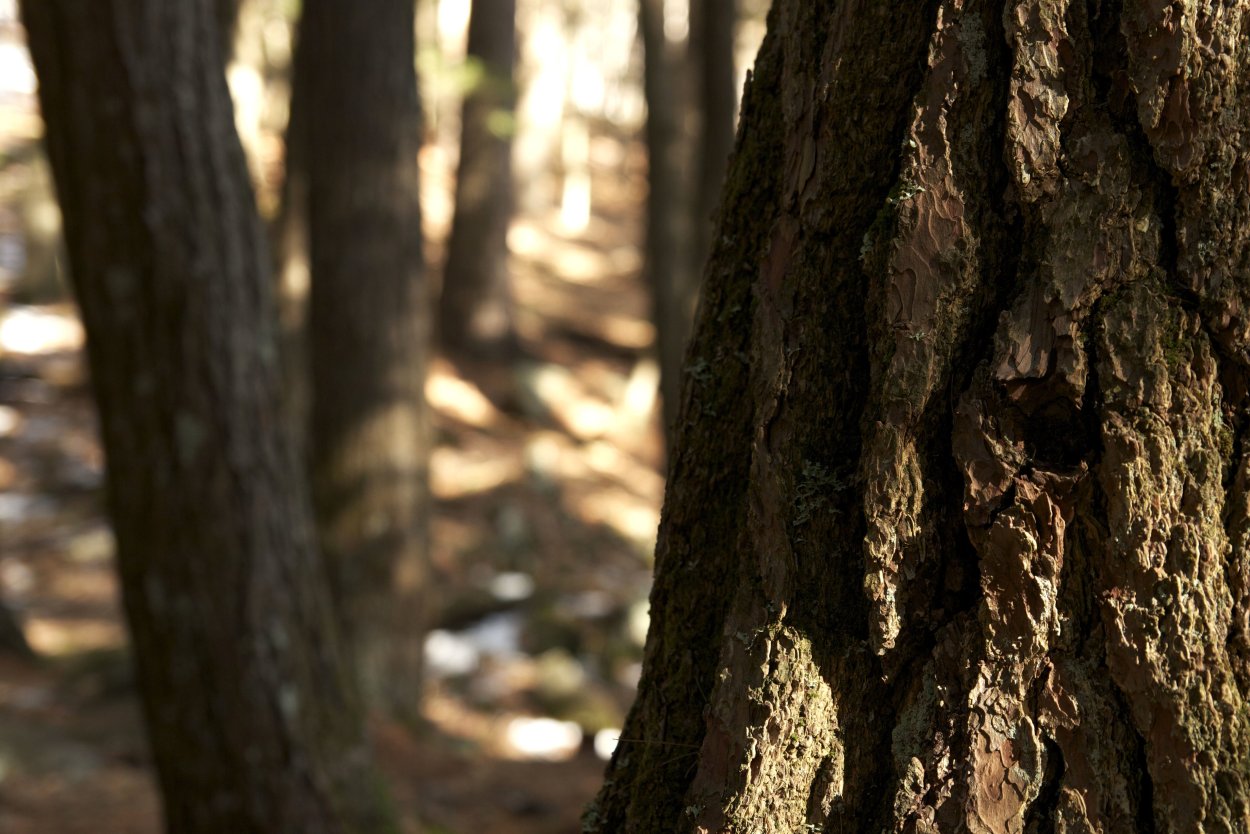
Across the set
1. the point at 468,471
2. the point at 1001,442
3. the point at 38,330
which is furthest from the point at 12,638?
the point at 1001,442

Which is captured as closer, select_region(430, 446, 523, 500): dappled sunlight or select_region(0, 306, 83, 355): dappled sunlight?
select_region(430, 446, 523, 500): dappled sunlight

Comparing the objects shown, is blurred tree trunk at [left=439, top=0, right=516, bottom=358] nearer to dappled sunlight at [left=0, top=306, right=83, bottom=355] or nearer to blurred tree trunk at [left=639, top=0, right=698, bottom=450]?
dappled sunlight at [left=0, top=306, right=83, bottom=355]

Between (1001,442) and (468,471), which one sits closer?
(1001,442)

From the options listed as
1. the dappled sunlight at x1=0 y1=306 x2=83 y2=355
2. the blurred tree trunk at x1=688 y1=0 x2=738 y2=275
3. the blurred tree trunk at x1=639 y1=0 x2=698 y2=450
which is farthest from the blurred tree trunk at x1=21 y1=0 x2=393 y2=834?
the dappled sunlight at x1=0 y1=306 x2=83 y2=355

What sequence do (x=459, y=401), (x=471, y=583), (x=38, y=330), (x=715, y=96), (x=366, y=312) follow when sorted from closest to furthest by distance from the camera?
1. (x=366, y=312)
2. (x=715, y=96)
3. (x=471, y=583)
4. (x=459, y=401)
5. (x=38, y=330)

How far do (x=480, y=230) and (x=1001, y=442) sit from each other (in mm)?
13108

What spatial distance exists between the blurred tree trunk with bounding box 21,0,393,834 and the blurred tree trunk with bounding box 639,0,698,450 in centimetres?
444

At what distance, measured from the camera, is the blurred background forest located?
19.6 ft

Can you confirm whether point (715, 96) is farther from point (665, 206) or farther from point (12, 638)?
point (12, 638)

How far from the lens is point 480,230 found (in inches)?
542

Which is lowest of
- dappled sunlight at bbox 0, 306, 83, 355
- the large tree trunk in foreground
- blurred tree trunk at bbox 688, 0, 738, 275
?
dappled sunlight at bbox 0, 306, 83, 355

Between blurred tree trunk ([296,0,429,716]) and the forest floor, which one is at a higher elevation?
blurred tree trunk ([296,0,429,716])

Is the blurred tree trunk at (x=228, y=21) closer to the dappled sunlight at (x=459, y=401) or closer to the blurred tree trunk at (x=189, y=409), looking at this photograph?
the blurred tree trunk at (x=189, y=409)

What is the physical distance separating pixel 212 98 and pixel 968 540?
10.2ft
